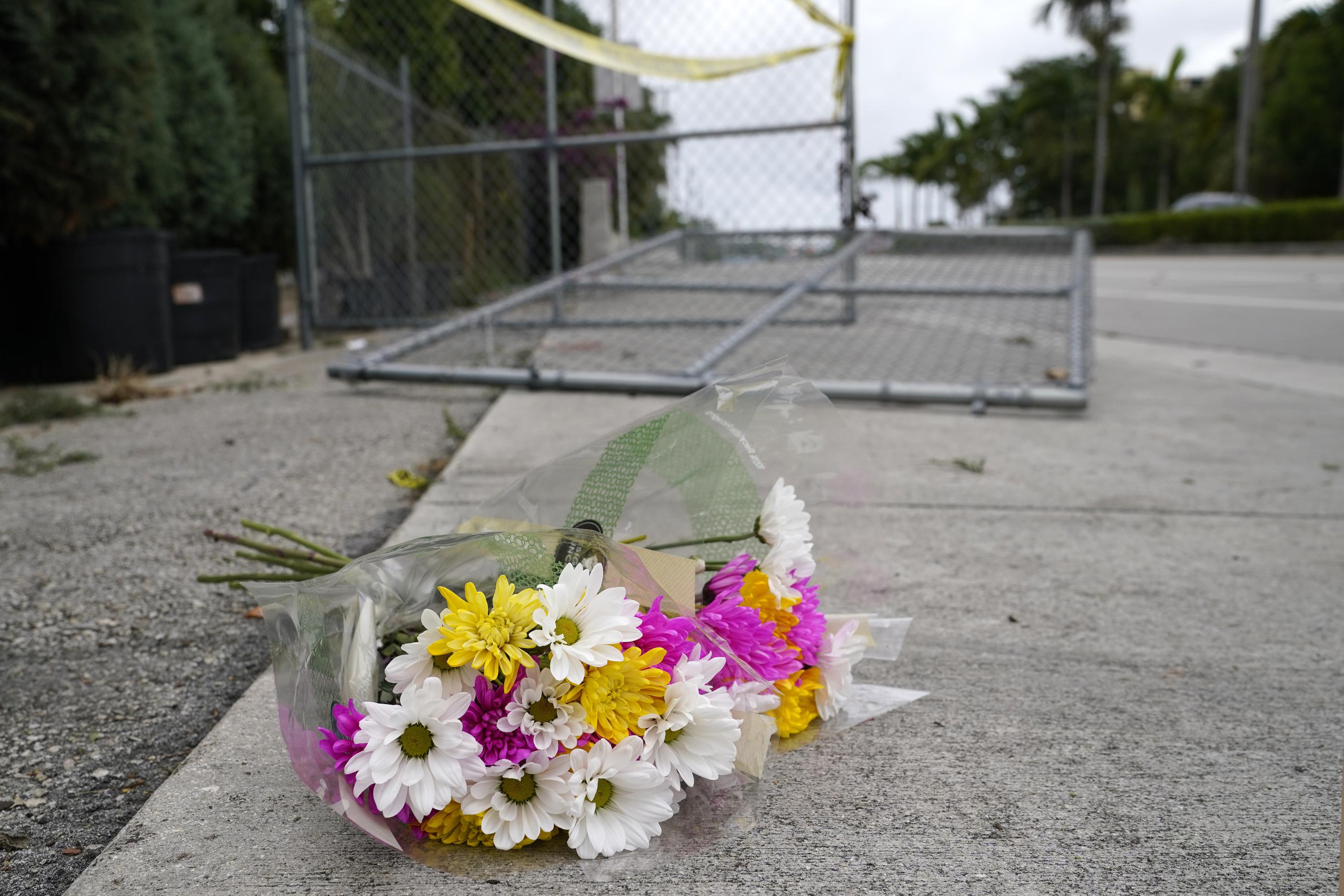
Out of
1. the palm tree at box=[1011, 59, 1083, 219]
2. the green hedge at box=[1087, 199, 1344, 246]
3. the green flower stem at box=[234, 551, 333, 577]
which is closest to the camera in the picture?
the green flower stem at box=[234, 551, 333, 577]

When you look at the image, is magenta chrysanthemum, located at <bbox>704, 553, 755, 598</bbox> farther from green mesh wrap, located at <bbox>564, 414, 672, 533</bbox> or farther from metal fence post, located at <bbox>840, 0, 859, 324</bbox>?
metal fence post, located at <bbox>840, 0, 859, 324</bbox>

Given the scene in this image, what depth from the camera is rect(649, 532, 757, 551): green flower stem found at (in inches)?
63.1

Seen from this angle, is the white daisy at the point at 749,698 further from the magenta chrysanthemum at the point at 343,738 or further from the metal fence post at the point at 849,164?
the metal fence post at the point at 849,164

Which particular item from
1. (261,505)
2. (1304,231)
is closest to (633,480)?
(261,505)

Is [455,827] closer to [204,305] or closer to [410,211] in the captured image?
[204,305]

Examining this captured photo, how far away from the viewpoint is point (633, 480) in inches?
61.9

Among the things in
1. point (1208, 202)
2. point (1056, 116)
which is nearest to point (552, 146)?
point (1208, 202)

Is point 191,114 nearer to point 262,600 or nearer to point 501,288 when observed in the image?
point 501,288

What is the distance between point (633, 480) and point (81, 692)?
42.1 inches

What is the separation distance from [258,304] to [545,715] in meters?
6.53

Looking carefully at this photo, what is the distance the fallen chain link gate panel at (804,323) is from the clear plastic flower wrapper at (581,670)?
8.03 feet

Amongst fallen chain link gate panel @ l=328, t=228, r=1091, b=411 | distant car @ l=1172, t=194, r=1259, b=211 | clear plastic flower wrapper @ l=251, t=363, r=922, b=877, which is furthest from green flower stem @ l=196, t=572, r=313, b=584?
distant car @ l=1172, t=194, r=1259, b=211

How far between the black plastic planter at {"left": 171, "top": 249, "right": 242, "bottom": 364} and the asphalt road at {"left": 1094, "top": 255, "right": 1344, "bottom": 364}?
6468mm

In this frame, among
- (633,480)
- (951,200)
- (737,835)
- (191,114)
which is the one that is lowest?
(737,835)
